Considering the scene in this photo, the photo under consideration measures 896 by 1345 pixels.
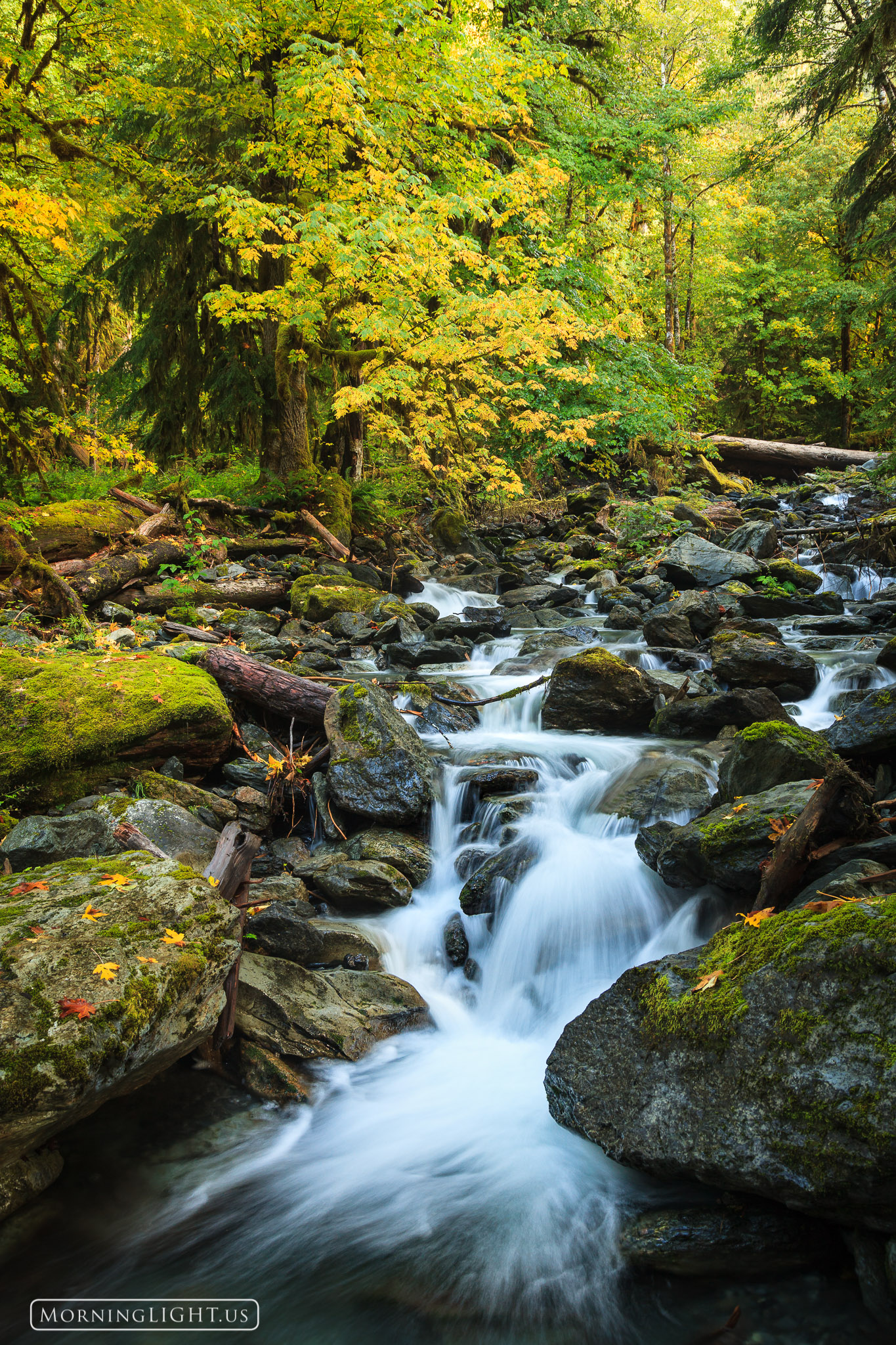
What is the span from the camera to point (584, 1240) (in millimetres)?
2738

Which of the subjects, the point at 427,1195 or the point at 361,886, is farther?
the point at 361,886

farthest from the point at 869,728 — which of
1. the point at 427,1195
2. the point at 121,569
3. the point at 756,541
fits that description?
the point at 756,541

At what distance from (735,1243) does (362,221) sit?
989 centimetres

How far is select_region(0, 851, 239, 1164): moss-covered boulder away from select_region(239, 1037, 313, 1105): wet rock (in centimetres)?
51

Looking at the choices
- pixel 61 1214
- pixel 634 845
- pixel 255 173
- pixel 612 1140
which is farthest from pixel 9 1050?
pixel 255 173

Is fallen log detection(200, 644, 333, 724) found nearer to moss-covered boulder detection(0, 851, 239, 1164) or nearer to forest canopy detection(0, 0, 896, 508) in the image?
moss-covered boulder detection(0, 851, 239, 1164)

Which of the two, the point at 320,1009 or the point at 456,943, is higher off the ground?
the point at 320,1009

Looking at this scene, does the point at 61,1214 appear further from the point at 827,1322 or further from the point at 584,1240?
the point at 827,1322

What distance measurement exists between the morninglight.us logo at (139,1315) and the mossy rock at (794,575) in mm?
11140

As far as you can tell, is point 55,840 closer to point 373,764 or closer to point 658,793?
point 373,764

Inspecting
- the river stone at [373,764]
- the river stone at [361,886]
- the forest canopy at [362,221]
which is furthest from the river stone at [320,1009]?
the forest canopy at [362,221]

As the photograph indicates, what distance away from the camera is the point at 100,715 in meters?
5.20

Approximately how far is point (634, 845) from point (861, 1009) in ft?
9.66

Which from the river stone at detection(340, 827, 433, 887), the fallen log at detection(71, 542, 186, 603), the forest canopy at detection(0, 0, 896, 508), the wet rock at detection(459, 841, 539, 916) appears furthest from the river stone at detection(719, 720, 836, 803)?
the fallen log at detection(71, 542, 186, 603)
